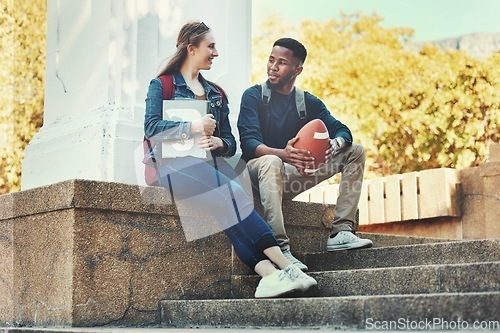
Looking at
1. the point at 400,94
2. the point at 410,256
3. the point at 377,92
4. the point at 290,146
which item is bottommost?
the point at 410,256

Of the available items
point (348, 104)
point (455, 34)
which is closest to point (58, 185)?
point (348, 104)

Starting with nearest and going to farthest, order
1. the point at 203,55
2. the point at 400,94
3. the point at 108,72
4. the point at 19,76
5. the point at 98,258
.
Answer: the point at 98,258 → the point at 203,55 → the point at 108,72 → the point at 19,76 → the point at 400,94

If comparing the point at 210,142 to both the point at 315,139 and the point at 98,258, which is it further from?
the point at 98,258

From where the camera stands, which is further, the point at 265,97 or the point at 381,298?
the point at 265,97

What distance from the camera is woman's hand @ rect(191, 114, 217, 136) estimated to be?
4.55 metres

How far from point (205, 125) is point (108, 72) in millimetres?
1145

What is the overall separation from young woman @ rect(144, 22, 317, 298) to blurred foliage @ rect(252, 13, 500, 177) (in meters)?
10.5

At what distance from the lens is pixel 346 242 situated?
488cm

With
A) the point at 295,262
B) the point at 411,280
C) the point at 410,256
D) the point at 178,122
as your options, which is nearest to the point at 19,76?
the point at 178,122

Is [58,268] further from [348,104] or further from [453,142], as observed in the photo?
[348,104]

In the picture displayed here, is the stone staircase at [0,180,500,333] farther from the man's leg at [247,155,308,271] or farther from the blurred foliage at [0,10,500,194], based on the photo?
the blurred foliage at [0,10,500,194]

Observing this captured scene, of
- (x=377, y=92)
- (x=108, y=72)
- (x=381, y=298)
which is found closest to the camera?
(x=381, y=298)

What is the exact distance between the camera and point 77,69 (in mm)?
5633

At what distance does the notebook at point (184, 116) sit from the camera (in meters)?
4.52
